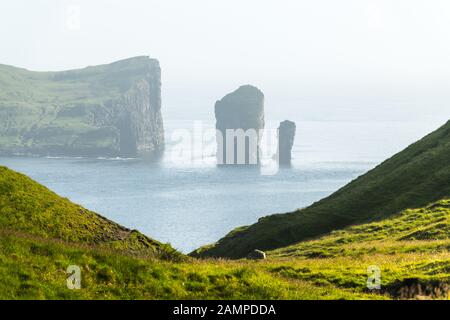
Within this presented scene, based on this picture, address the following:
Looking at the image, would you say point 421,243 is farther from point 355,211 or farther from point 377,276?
point 355,211

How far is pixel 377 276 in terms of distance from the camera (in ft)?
88.0

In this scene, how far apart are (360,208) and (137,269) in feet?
175

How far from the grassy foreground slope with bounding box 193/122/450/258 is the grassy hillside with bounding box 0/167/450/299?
27.6 m

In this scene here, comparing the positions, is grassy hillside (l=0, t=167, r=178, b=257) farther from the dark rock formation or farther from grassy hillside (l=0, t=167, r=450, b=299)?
the dark rock formation

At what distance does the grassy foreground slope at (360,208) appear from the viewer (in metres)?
68.4

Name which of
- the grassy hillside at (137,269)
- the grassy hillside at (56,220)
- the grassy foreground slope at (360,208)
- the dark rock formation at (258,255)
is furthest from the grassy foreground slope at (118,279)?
the grassy foreground slope at (360,208)

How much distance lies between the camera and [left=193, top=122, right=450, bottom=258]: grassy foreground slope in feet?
224

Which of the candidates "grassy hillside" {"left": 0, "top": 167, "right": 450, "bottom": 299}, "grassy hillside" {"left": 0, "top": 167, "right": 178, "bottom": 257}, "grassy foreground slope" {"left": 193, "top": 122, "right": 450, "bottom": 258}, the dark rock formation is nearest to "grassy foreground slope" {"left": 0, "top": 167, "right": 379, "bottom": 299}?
"grassy hillside" {"left": 0, "top": 167, "right": 450, "bottom": 299}

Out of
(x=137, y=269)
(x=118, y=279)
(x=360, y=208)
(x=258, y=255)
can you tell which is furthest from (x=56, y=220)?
(x=360, y=208)

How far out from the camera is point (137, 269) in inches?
936

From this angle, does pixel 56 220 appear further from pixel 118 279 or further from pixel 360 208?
Answer: pixel 360 208

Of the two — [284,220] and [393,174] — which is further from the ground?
[393,174]
